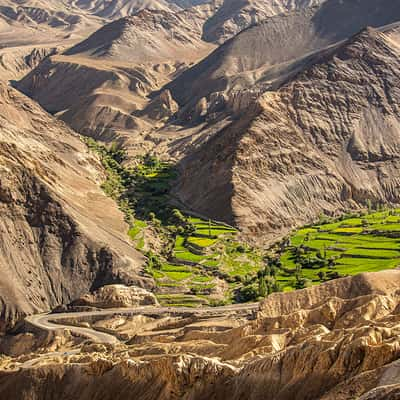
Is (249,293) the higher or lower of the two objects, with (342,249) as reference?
lower

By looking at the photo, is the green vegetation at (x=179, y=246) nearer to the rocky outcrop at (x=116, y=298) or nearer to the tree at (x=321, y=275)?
the rocky outcrop at (x=116, y=298)

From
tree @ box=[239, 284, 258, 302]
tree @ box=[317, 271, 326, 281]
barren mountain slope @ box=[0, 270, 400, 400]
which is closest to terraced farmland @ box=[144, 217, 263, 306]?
tree @ box=[239, 284, 258, 302]

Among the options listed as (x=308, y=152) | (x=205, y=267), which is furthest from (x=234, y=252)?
(x=308, y=152)

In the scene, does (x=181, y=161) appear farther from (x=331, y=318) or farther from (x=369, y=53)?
(x=331, y=318)

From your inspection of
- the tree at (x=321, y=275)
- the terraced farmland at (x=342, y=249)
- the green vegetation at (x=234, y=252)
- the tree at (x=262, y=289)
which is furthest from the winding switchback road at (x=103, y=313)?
the tree at (x=321, y=275)

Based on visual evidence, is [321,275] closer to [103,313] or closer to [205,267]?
[205,267]

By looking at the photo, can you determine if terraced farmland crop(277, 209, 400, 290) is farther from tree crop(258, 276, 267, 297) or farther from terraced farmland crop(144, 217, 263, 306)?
terraced farmland crop(144, 217, 263, 306)

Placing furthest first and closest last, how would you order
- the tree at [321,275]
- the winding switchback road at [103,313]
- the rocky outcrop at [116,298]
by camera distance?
the tree at [321,275], the rocky outcrop at [116,298], the winding switchback road at [103,313]
